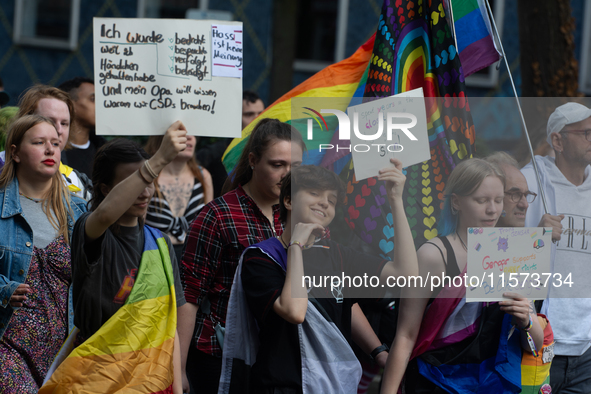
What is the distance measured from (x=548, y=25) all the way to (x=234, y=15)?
23.4 ft

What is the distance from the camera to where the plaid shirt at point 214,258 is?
10.1ft

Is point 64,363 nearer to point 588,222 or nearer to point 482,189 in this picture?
point 482,189

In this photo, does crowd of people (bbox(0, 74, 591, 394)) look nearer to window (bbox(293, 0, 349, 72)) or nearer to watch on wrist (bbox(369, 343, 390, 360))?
watch on wrist (bbox(369, 343, 390, 360))

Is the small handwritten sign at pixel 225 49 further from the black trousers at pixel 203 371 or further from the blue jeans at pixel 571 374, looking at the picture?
the blue jeans at pixel 571 374

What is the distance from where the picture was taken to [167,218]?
448cm

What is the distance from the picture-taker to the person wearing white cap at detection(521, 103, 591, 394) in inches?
114

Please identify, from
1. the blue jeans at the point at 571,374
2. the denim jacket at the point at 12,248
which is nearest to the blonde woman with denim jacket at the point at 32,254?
the denim jacket at the point at 12,248

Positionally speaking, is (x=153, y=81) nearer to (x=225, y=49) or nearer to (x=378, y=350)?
(x=225, y=49)

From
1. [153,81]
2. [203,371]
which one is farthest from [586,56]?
[153,81]

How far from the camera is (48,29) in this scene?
12.5 meters

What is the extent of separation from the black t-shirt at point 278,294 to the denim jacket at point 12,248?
974 mm

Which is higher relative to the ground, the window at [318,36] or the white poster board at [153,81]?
the window at [318,36]

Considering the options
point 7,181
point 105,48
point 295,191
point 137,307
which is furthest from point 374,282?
point 7,181

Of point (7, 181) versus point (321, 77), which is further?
point (321, 77)
